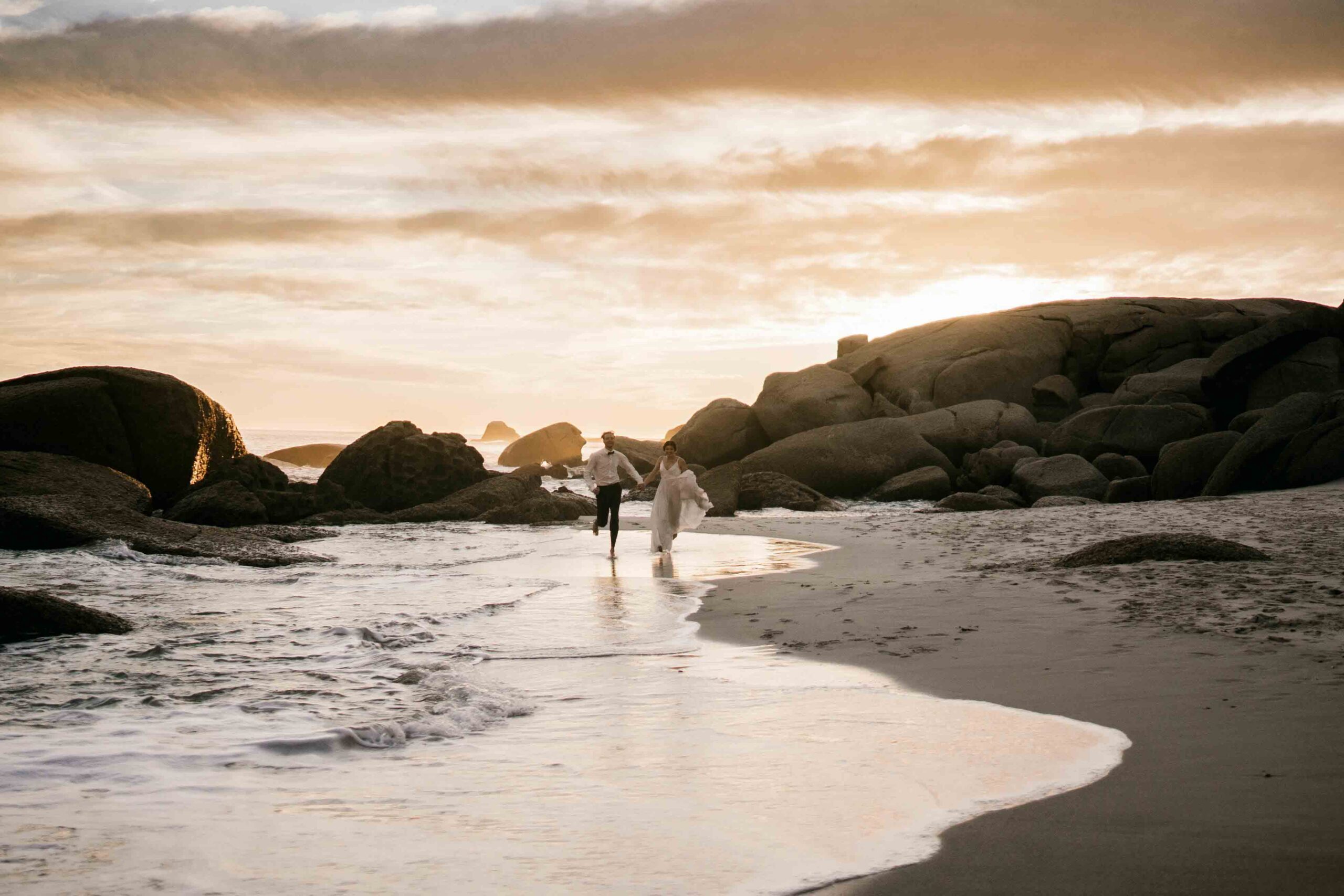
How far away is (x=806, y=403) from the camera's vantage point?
31.3 metres

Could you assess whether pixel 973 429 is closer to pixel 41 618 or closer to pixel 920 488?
pixel 920 488

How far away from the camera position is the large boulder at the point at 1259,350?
2605cm

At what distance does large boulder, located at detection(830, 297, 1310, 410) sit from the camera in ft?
112

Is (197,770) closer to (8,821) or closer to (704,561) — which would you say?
(8,821)

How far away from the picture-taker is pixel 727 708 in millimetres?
5605

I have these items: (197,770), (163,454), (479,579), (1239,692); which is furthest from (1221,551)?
(163,454)

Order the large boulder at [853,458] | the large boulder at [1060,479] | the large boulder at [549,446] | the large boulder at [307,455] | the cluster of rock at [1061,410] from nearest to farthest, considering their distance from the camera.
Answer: the cluster of rock at [1061,410]
the large boulder at [1060,479]
the large boulder at [853,458]
the large boulder at [549,446]
the large boulder at [307,455]

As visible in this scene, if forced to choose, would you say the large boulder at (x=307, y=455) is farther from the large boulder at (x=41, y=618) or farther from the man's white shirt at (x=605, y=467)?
the large boulder at (x=41, y=618)

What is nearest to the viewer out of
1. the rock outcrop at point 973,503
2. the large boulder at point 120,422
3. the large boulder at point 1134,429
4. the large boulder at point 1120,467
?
the large boulder at point 120,422

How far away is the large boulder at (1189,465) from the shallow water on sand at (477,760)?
14.0m

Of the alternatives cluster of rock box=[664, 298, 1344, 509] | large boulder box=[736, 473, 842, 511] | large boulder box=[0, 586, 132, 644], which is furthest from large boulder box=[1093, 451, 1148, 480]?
large boulder box=[0, 586, 132, 644]

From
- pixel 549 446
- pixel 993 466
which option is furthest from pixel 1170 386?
pixel 549 446

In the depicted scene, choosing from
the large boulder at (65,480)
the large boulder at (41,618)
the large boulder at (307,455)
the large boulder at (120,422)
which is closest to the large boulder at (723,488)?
the large boulder at (120,422)

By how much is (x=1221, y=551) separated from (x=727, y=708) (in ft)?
19.6
